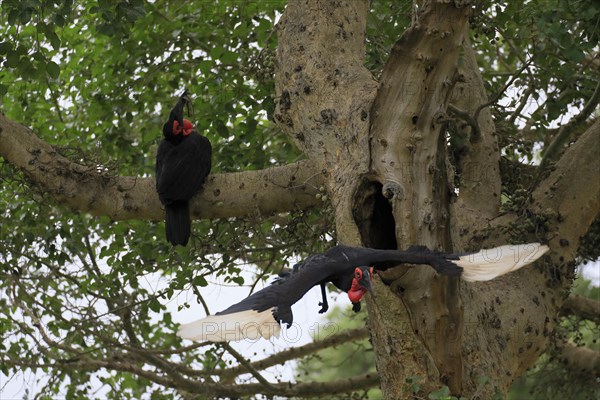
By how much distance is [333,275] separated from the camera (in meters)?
3.39

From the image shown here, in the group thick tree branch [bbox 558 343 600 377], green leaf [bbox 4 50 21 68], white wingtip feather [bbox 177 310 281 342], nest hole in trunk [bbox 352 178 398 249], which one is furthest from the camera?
thick tree branch [bbox 558 343 600 377]

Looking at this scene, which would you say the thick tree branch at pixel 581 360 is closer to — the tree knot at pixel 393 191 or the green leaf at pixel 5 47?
the tree knot at pixel 393 191

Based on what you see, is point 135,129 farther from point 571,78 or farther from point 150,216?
point 571,78

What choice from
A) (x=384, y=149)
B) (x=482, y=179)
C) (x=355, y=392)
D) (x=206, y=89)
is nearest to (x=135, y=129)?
(x=206, y=89)

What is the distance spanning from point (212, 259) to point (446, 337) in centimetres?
208

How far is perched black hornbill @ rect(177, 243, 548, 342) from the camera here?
3.06 meters

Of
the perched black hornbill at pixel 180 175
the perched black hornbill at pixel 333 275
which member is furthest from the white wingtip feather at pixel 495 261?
the perched black hornbill at pixel 180 175

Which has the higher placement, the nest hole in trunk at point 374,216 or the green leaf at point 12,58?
the green leaf at point 12,58

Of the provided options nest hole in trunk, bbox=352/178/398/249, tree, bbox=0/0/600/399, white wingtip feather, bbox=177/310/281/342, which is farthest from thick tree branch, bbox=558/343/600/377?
white wingtip feather, bbox=177/310/281/342

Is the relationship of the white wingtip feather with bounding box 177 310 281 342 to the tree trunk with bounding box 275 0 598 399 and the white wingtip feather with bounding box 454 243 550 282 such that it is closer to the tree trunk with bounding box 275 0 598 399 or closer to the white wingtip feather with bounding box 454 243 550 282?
the tree trunk with bounding box 275 0 598 399

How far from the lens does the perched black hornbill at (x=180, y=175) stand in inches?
185

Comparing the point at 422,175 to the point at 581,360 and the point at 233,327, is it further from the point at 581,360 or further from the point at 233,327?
the point at 581,360

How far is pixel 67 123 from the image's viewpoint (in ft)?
21.4

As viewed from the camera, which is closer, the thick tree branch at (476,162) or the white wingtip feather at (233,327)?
the white wingtip feather at (233,327)
